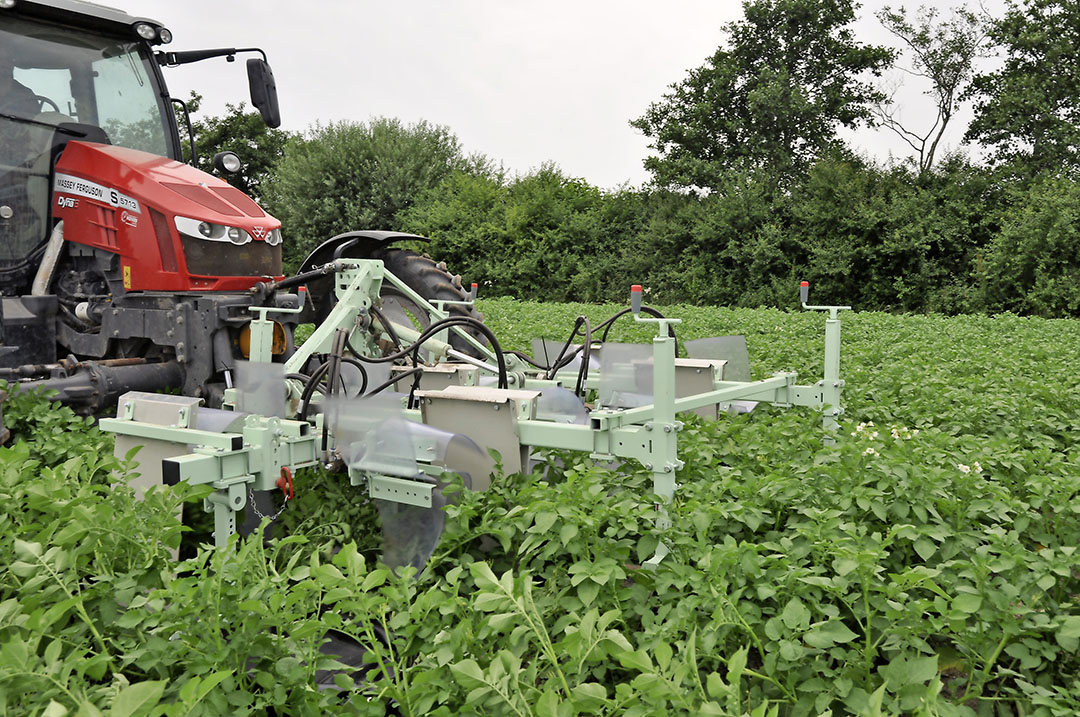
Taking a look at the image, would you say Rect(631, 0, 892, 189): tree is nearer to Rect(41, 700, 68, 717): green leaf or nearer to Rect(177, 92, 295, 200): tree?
Rect(177, 92, 295, 200): tree

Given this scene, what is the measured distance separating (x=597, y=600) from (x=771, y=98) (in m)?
26.7

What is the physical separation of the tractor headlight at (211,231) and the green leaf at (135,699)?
4.13 meters

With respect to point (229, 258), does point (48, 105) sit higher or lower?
higher

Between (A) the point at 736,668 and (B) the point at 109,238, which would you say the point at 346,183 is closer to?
(B) the point at 109,238

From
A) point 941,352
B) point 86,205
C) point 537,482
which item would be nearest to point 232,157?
point 86,205

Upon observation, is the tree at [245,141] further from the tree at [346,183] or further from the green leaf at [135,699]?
the green leaf at [135,699]

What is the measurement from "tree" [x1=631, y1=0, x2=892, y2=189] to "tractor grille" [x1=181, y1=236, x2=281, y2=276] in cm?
2340

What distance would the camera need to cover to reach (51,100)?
18.2ft

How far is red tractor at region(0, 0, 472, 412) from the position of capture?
5109mm

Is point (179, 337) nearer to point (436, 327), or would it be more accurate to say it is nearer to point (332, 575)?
point (436, 327)

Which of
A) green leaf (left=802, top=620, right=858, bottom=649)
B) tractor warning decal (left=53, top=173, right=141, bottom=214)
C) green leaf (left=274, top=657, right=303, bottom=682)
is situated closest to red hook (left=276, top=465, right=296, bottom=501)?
green leaf (left=274, top=657, right=303, bottom=682)

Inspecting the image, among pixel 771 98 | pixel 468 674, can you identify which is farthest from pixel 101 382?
pixel 771 98

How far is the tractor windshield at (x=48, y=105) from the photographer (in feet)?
17.5

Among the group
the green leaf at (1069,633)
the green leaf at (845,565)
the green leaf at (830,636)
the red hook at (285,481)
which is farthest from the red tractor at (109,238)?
the green leaf at (1069,633)
